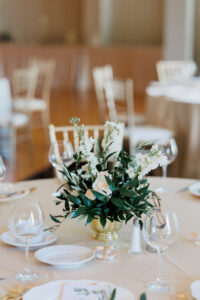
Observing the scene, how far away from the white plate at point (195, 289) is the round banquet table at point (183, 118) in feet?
10.1

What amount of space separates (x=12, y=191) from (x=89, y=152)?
70 centimetres

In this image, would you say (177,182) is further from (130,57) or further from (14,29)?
(14,29)

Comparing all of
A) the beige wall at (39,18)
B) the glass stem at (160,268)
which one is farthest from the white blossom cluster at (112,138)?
the beige wall at (39,18)

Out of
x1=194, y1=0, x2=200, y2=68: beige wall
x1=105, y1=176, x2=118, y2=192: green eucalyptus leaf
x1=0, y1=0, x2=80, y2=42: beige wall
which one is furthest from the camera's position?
x1=0, y1=0, x2=80, y2=42: beige wall

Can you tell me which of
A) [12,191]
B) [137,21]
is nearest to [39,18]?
[137,21]

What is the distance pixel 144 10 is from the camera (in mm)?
11828

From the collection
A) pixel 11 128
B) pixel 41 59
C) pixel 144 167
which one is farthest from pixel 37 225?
pixel 41 59

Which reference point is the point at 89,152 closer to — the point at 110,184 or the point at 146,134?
the point at 110,184

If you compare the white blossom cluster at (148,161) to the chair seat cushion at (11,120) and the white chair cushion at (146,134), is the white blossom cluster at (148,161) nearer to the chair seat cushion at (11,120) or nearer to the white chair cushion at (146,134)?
the white chair cushion at (146,134)

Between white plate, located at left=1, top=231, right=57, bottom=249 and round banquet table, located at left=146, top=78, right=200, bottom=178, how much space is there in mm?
2855

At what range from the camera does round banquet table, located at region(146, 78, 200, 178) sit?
4262 mm

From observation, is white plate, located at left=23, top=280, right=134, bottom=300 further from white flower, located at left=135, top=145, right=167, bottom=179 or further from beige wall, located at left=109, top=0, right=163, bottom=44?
beige wall, located at left=109, top=0, right=163, bottom=44

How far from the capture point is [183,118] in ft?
14.4

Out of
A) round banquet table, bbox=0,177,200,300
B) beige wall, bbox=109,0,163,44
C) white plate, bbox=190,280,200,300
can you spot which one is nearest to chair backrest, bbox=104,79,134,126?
round banquet table, bbox=0,177,200,300
